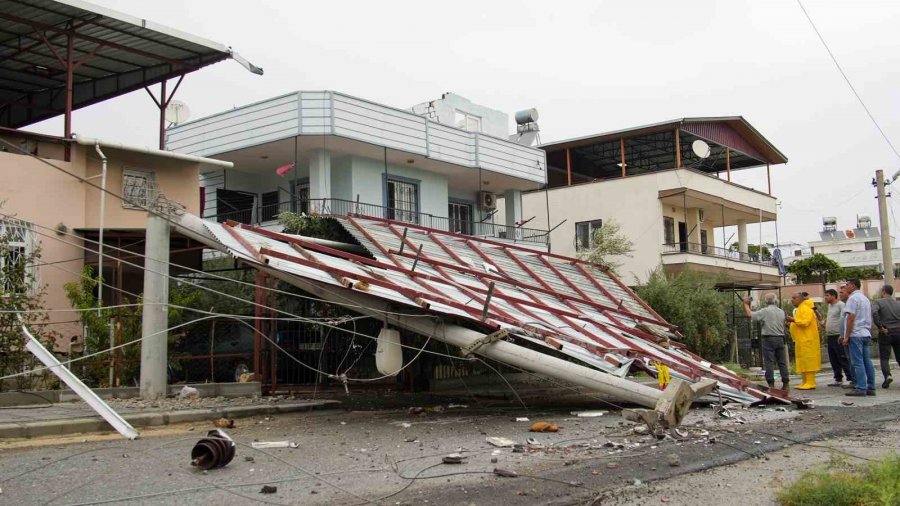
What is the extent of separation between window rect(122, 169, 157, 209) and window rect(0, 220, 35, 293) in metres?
2.64

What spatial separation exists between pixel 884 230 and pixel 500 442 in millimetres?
20576

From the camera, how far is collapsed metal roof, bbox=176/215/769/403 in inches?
373

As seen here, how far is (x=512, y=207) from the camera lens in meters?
29.8

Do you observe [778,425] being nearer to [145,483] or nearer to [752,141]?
[145,483]

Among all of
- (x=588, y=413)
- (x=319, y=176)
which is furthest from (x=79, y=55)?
(x=588, y=413)

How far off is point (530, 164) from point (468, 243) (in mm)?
14730

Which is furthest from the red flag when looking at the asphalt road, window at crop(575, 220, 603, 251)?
the asphalt road

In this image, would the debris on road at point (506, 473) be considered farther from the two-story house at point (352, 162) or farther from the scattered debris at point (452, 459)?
the two-story house at point (352, 162)

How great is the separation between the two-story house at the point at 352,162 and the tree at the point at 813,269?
A: 3318cm

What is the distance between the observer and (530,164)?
28.8 metres

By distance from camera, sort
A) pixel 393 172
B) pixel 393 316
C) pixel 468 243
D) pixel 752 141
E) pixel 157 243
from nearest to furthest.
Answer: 1. pixel 393 316
2. pixel 157 243
3. pixel 468 243
4. pixel 393 172
5. pixel 752 141

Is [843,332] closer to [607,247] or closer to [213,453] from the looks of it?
[213,453]

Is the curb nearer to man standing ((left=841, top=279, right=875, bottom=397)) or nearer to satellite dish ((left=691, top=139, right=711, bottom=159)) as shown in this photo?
man standing ((left=841, top=279, right=875, bottom=397))

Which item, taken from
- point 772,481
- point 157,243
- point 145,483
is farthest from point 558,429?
point 157,243
